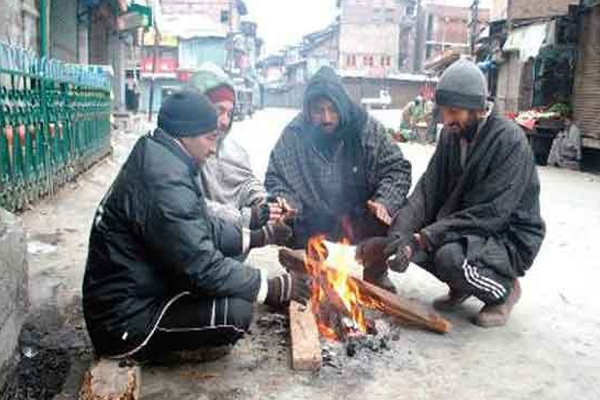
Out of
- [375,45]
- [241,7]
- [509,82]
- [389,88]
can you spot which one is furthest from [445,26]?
[509,82]

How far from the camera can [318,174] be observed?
4.73m

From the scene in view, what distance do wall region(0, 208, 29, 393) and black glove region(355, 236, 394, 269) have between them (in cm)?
235

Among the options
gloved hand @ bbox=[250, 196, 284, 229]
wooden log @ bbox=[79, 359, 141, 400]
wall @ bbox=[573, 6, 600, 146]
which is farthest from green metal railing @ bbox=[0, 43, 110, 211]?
wall @ bbox=[573, 6, 600, 146]

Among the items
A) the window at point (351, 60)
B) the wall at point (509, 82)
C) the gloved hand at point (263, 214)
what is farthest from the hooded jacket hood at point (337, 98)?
the window at point (351, 60)

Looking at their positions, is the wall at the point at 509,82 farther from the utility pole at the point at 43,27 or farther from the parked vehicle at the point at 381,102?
the parked vehicle at the point at 381,102

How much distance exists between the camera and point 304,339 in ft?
11.3

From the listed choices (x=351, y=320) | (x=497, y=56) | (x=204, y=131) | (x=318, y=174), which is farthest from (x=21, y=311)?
(x=497, y=56)

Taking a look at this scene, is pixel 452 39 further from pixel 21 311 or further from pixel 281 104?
pixel 21 311

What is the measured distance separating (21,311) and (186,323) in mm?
919

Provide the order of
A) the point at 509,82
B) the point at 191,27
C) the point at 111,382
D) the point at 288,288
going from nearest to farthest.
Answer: the point at 111,382, the point at 288,288, the point at 509,82, the point at 191,27

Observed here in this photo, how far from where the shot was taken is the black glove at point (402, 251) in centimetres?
398

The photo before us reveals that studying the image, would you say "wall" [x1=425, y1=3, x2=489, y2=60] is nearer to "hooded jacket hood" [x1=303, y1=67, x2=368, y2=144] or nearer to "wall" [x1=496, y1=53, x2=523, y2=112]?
"wall" [x1=496, y1=53, x2=523, y2=112]

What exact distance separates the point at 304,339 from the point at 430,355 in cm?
79

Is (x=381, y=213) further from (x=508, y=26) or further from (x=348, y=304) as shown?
(x=508, y=26)
